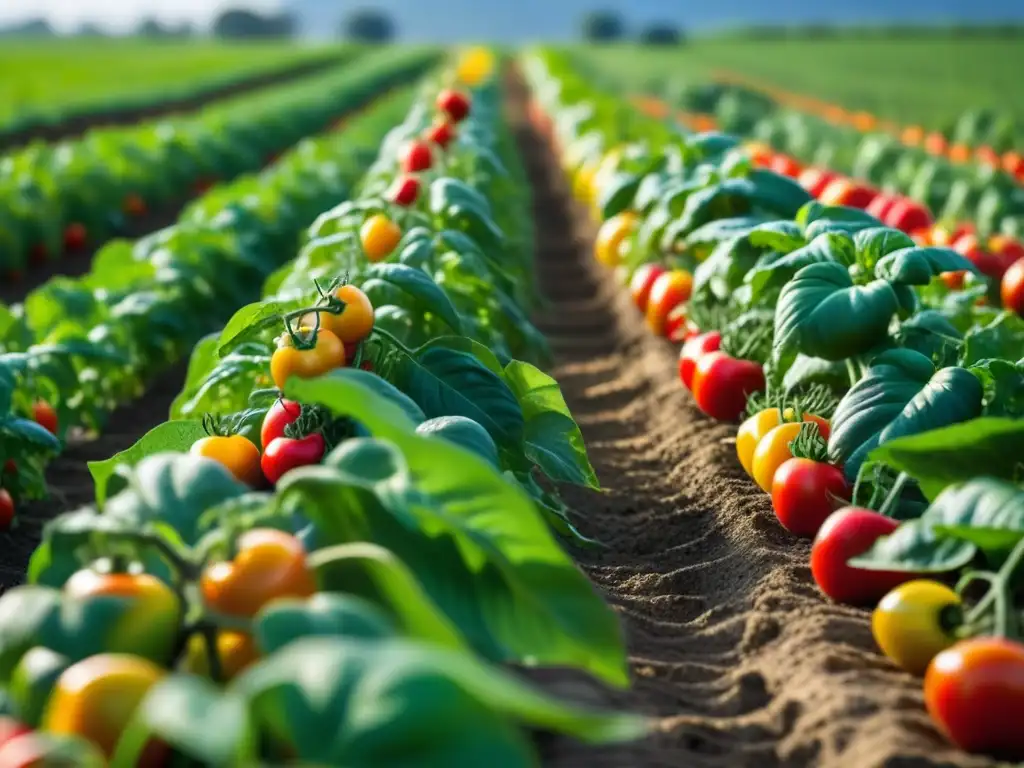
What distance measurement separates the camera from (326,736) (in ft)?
5.32

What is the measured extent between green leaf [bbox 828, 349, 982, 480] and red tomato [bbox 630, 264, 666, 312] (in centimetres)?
281

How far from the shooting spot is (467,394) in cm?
338

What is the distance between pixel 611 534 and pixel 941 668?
184 centimetres

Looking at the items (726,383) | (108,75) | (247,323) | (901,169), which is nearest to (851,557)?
(726,383)

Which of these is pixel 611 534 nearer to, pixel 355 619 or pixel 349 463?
pixel 349 463

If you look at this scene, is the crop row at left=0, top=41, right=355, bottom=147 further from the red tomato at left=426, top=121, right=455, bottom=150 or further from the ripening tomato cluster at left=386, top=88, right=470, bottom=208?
the red tomato at left=426, top=121, right=455, bottom=150

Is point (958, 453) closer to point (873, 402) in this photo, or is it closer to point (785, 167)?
point (873, 402)

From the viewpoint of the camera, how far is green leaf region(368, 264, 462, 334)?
148 inches

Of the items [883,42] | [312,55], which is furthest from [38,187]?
[883,42]

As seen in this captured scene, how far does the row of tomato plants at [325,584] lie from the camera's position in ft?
5.35

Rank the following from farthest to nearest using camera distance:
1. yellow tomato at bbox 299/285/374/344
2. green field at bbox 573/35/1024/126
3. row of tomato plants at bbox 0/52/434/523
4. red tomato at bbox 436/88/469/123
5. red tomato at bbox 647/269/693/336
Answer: green field at bbox 573/35/1024/126 < red tomato at bbox 436/88/469/123 < red tomato at bbox 647/269/693/336 < row of tomato plants at bbox 0/52/434/523 < yellow tomato at bbox 299/285/374/344

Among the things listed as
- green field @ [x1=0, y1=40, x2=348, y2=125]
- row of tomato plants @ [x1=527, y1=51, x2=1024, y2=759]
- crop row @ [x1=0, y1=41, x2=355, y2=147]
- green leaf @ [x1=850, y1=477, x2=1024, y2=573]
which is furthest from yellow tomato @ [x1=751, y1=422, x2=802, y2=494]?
green field @ [x1=0, y1=40, x2=348, y2=125]

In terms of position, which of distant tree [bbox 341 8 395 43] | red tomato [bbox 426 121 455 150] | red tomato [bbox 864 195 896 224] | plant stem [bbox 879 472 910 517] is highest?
red tomato [bbox 426 121 455 150]

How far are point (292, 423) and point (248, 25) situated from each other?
110 m
